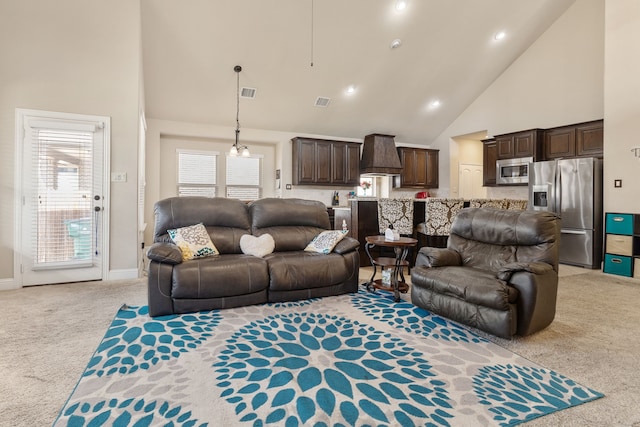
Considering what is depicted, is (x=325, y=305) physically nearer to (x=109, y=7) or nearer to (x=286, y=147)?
(x=109, y=7)

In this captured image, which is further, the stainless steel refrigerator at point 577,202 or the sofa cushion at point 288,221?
the stainless steel refrigerator at point 577,202

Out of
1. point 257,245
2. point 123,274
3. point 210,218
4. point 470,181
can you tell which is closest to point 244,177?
point 123,274

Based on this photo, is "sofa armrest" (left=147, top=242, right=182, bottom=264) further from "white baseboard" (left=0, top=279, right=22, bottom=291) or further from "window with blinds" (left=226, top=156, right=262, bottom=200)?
"window with blinds" (left=226, top=156, right=262, bottom=200)

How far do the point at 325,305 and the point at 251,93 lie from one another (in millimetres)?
4595

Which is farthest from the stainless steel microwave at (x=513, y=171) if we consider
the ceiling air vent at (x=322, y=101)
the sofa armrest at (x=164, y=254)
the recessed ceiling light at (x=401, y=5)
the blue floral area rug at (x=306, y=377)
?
the sofa armrest at (x=164, y=254)

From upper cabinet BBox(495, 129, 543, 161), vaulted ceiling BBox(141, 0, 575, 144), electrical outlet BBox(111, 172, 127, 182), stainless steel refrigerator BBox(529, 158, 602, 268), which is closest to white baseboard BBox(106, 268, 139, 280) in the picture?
electrical outlet BBox(111, 172, 127, 182)

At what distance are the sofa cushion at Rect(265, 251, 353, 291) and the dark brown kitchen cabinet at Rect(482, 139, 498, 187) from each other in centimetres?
520

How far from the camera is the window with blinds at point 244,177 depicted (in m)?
7.51

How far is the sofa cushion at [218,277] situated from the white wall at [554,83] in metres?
6.30

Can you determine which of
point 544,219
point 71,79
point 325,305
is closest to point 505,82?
point 544,219

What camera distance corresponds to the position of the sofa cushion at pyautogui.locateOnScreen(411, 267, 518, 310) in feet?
8.28

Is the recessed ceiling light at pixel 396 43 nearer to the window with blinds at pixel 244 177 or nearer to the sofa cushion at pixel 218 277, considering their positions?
the window with blinds at pixel 244 177

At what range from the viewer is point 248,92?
249 inches

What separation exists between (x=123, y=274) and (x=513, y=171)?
281 inches
